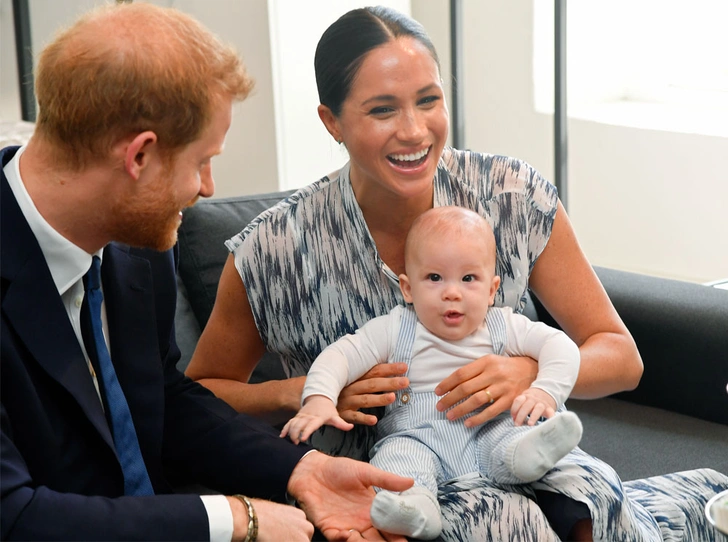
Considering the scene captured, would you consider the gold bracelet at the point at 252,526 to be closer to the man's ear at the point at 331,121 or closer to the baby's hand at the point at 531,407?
the baby's hand at the point at 531,407

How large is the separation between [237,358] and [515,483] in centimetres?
73

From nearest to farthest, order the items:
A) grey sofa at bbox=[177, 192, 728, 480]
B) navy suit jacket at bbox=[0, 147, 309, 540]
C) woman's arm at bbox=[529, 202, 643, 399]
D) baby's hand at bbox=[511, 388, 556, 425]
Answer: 1. navy suit jacket at bbox=[0, 147, 309, 540]
2. baby's hand at bbox=[511, 388, 556, 425]
3. woman's arm at bbox=[529, 202, 643, 399]
4. grey sofa at bbox=[177, 192, 728, 480]

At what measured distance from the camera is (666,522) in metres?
1.87

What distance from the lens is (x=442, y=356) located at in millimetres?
1927

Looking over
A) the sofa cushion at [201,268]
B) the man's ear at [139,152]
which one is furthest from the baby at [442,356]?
the sofa cushion at [201,268]

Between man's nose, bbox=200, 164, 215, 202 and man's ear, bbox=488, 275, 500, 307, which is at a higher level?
man's nose, bbox=200, 164, 215, 202

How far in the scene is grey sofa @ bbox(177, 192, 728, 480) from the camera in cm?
257

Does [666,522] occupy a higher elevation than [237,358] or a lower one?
lower

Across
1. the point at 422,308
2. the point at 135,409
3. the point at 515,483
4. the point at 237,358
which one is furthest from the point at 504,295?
the point at 135,409

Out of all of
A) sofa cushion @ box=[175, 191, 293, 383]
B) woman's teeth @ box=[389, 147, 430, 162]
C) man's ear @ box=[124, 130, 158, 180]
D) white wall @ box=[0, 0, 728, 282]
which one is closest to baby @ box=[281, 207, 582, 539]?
woman's teeth @ box=[389, 147, 430, 162]

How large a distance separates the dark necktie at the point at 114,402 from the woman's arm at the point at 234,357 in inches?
16.2

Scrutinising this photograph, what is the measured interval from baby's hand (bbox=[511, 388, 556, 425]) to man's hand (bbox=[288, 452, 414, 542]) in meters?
0.24

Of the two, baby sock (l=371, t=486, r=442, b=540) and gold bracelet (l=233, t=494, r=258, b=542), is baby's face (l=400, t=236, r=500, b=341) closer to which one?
baby sock (l=371, t=486, r=442, b=540)

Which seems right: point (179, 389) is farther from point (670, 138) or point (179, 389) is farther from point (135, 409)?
point (670, 138)
